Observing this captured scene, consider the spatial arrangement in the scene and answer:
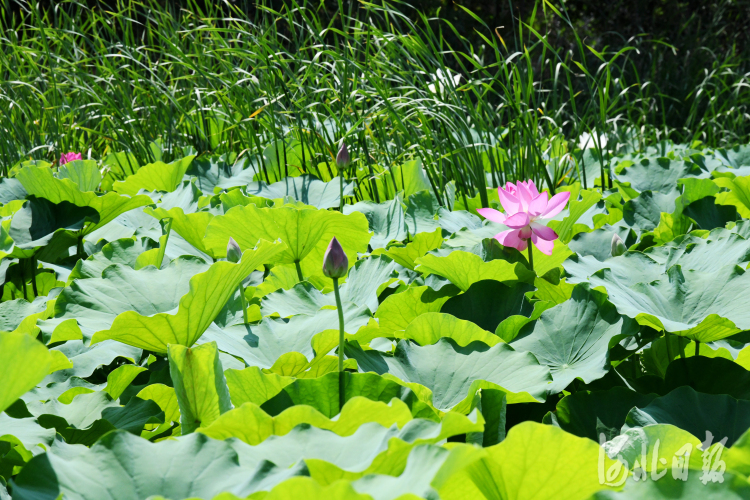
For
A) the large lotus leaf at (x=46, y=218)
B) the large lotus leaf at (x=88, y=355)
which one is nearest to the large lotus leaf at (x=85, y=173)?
the large lotus leaf at (x=46, y=218)

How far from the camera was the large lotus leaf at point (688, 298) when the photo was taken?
0.83 m

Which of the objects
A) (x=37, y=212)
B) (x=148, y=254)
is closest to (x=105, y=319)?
(x=148, y=254)

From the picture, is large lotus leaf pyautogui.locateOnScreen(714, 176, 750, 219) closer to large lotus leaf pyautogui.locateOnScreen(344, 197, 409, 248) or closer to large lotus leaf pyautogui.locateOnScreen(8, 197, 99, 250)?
large lotus leaf pyautogui.locateOnScreen(344, 197, 409, 248)

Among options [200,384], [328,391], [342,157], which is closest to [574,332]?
[328,391]

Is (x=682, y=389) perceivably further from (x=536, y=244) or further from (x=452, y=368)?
(x=536, y=244)

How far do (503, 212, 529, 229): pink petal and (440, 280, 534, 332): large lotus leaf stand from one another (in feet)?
0.43

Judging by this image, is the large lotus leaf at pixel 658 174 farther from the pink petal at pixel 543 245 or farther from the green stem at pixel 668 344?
the green stem at pixel 668 344

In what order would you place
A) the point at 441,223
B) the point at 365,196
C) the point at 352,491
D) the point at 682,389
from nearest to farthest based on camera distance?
the point at 352,491
the point at 682,389
the point at 441,223
the point at 365,196

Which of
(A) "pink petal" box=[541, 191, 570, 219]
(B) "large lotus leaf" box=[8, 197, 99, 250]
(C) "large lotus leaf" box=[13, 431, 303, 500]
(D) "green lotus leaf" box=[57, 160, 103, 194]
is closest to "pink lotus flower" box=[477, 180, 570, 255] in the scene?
(A) "pink petal" box=[541, 191, 570, 219]

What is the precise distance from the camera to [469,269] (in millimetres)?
1034

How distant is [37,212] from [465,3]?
23.9 feet

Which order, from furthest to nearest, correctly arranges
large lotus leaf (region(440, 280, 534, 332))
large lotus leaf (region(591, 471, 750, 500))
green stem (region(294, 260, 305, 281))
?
green stem (region(294, 260, 305, 281))
large lotus leaf (region(440, 280, 534, 332))
large lotus leaf (region(591, 471, 750, 500))

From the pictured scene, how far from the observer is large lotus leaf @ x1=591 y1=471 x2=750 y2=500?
430 millimetres

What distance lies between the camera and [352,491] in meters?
0.39
